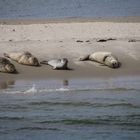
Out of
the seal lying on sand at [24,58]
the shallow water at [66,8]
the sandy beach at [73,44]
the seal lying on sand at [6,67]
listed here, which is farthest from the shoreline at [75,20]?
the seal lying on sand at [6,67]

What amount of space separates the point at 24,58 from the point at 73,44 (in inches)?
76.6

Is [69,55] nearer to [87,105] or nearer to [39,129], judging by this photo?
[87,105]

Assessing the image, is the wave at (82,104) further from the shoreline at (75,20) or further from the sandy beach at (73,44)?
the shoreline at (75,20)

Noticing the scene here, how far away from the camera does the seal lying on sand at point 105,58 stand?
1474 cm

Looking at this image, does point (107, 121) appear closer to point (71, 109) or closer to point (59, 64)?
point (71, 109)

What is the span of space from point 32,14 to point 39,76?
12.4 metres

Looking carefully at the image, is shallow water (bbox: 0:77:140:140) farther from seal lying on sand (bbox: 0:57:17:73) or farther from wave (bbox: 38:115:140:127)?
seal lying on sand (bbox: 0:57:17:73)

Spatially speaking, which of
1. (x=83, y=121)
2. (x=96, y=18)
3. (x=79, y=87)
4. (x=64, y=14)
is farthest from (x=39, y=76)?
(x=64, y=14)

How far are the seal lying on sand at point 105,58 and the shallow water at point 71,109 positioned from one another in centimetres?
73

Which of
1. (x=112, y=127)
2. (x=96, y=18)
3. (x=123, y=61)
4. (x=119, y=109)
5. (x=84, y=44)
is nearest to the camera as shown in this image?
(x=112, y=127)

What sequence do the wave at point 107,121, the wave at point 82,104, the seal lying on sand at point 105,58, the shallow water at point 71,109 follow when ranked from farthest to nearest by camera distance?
1. the seal lying on sand at point 105,58
2. the wave at point 82,104
3. the wave at point 107,121
4. the shallow water at point 71,109

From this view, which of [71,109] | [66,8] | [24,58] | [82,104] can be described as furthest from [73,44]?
[66,8]

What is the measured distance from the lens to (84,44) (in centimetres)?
1642

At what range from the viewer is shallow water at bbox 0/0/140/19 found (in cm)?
2527
